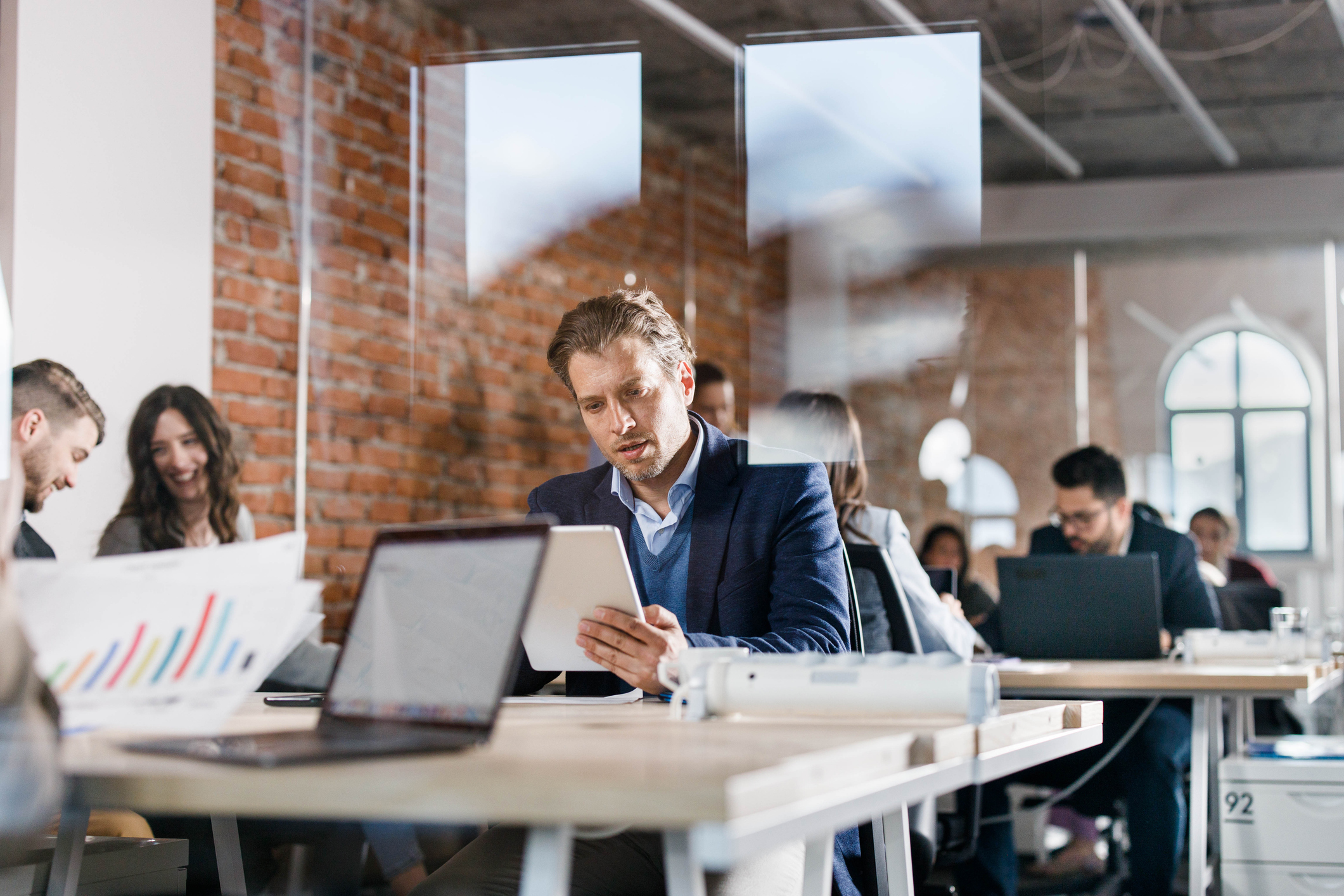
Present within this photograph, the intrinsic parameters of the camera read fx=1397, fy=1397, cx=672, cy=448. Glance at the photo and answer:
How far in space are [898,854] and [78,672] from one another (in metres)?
0.96

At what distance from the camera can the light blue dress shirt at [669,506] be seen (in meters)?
2.11

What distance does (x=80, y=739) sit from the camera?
123cm

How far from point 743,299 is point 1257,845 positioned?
13.8 ft

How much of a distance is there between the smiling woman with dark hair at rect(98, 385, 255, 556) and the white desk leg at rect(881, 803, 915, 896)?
2393 millimetres

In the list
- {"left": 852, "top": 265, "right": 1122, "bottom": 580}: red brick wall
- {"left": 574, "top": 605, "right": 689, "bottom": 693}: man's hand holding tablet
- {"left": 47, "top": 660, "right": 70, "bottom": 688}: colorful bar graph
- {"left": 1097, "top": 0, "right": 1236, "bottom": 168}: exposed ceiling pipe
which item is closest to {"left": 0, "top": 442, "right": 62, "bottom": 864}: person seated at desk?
{"left": 47, "top": 660, "right": 70, "bottom": 688}: colorful bar graph

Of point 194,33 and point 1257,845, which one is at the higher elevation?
point 194,33

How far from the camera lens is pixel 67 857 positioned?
1.59 metres

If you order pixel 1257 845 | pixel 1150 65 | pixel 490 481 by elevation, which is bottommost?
pixel 1257 845

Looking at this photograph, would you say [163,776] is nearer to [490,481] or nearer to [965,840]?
[965,840]

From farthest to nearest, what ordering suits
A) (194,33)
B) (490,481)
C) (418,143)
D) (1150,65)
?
(1150,65) < (490,481) < (418,143) < (194,33)

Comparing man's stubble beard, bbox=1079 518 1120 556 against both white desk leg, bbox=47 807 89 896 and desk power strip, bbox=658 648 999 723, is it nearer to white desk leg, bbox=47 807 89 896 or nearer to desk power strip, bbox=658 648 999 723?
desk power strip, bbox=658 648 999 723

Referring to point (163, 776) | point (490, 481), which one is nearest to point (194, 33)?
point (490, 481)

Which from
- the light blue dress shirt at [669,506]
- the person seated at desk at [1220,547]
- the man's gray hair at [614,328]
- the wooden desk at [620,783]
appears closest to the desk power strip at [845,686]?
the wooden desk at [620,783]

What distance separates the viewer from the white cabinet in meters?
2.72
